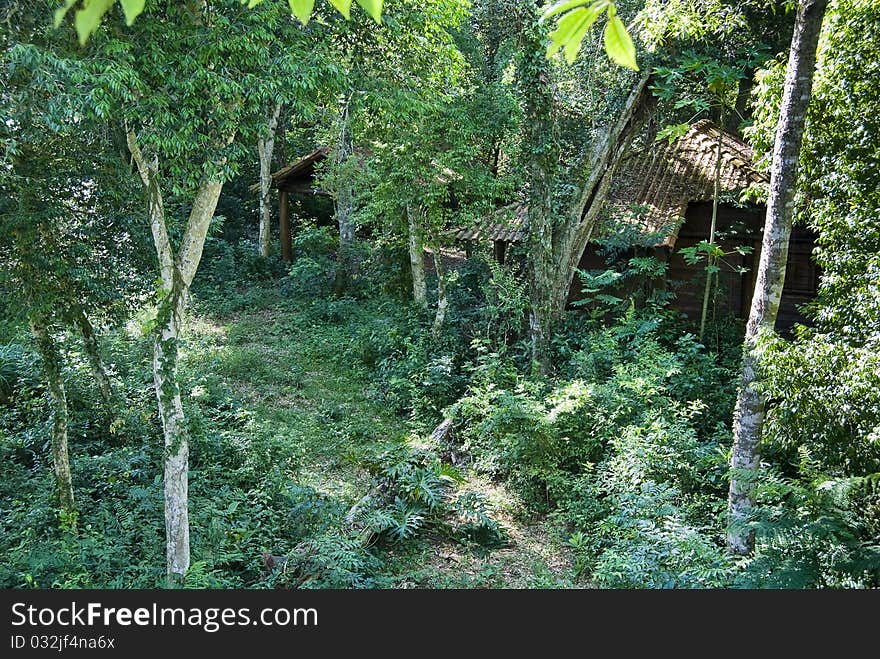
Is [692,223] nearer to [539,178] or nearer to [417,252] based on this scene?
[539,178]

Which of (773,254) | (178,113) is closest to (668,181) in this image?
(773,254)

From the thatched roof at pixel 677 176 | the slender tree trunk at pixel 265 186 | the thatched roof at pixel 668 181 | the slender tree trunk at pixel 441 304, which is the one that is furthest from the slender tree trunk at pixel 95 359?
the slender tree trunk at pixel 265 186

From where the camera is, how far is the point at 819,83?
5742 mm

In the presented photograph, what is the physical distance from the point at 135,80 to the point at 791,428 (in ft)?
19.1

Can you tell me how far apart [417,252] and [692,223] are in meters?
4.94

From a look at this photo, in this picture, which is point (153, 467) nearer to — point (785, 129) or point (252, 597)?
point (252, 597)

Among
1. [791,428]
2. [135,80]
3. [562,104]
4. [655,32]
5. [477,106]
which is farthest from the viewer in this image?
[477,106]

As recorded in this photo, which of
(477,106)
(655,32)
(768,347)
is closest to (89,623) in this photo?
(768,347)

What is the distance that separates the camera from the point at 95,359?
8430 millimetres

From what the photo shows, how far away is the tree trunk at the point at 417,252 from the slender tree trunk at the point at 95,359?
5.77m

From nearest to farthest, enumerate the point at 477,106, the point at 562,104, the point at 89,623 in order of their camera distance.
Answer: the point at 89,623
the point at 562,104
the point at 477,106

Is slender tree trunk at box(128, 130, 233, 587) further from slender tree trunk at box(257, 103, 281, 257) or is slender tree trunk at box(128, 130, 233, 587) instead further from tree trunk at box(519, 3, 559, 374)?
slender tree trunk at box(257, 103, 281, 257)

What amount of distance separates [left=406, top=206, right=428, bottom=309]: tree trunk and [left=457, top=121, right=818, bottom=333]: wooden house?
0.88 m

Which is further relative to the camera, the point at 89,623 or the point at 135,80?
the point at 135,80
